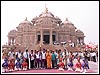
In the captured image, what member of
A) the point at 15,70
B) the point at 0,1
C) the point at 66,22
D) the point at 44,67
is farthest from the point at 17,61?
the point at 66,22

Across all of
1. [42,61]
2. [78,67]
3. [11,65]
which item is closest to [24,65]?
[11,65]

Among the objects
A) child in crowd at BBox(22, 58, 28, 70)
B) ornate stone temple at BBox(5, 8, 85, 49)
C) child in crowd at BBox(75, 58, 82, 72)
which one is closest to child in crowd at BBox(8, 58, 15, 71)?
child in crowd at BBox(22, 58, 28, 70)

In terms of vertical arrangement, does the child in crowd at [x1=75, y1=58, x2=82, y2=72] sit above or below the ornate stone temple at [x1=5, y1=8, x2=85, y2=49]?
below

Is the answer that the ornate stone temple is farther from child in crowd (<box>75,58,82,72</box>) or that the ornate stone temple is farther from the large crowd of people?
child in crowd (<box>75,58,82,72</box>)

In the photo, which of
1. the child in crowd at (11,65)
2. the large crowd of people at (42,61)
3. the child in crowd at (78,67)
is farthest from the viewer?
the large crowd of people at (42,61)

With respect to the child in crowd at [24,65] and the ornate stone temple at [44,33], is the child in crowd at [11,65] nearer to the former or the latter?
the child in crowd at [24,65]

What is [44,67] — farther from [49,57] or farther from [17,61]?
[17,61]

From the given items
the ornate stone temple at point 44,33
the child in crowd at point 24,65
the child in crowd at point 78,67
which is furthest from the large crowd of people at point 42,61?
the ornate stone temple at point 44,33

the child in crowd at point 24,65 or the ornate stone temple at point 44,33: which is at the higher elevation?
the ornate stone temple at point 44,33

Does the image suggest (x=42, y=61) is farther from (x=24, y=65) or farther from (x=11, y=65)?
(x=11, y=65)

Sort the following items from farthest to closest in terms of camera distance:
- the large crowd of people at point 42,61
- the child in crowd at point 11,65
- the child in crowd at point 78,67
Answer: the large crowd of people at point 42,61, the child in crowd at point 11,65, the child in crowd at point 78,67

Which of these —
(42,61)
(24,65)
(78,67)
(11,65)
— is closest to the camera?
(78,67)

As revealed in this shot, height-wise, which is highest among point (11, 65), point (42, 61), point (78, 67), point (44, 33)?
point (44, 33)

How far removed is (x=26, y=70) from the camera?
12.3 metres
